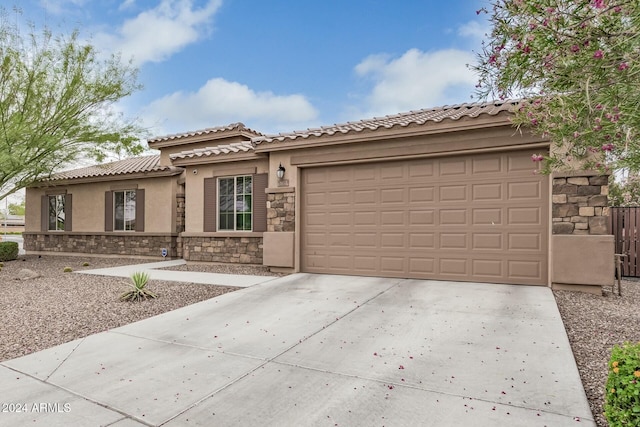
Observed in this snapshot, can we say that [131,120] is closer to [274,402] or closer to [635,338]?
[274,402]

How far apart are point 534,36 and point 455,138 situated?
507 cm

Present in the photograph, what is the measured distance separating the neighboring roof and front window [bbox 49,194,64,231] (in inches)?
182

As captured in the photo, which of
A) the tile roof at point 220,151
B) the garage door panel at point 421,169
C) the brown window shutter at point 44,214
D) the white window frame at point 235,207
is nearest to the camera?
the garage door panel at point 421,169

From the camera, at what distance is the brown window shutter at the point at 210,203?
10984 millimetres

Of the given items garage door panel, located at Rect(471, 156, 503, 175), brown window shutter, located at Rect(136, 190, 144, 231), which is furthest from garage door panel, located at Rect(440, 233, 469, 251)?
brown window shutter, located at Rect(136, 190, 144, 231)

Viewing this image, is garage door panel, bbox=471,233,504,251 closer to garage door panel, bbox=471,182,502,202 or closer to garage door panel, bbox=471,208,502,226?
garage door panel, bbox=471,208,502,226

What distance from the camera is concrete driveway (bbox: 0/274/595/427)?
2787mm

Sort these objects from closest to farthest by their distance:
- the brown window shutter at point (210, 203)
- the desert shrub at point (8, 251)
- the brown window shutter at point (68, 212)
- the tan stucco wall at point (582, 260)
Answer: the tan stucco wall at point (582, 260), the brown window shutter at point (210, 203), the desert shrub at point (8, 251), the brown window shutter at point (68, 212)

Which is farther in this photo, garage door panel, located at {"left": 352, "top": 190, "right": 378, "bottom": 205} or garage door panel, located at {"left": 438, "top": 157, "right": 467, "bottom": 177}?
garage door panel, located at {"left": 352, "top": 190, "right": 378, "bottom": 205}

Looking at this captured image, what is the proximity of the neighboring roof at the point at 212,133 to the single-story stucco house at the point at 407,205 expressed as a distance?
11.0 feet

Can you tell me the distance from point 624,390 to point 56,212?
19.2 metres

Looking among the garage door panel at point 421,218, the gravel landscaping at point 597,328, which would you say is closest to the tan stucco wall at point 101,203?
the garage door panel at point 421,218

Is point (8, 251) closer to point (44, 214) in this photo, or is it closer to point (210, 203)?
point (44, 214)

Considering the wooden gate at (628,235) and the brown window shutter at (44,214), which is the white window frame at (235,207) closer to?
the wooden gate at (628,235)
